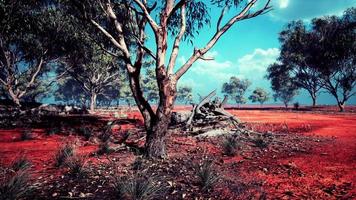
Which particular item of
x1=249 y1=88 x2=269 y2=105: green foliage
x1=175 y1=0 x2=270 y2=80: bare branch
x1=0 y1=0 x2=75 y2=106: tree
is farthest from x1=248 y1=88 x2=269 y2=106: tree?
x1=175 y1=0 x2=270 y2=80: bare branch

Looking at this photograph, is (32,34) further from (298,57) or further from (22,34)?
(298,57)

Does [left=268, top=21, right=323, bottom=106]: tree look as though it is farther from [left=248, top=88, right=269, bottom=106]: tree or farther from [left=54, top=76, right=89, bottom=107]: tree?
[left=54, top=76, right=89, bottom=107]: tree

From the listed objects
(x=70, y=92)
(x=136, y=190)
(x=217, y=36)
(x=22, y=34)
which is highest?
(x=22, y=34)

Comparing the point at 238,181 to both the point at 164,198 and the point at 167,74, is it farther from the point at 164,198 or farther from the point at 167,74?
the point at 167,74

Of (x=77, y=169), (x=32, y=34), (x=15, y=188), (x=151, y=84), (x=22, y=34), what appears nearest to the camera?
(x=15, y=188)

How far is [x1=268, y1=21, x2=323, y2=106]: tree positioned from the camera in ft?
137

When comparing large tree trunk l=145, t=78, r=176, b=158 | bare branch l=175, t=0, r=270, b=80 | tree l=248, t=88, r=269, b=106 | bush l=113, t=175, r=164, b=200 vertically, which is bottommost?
bush l=113, t=175, r=164, b=200

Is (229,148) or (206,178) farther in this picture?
(229,148)

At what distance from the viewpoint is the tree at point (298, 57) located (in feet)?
137

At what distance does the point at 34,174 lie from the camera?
6.36m

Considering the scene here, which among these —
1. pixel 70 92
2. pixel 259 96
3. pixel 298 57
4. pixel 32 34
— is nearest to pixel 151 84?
pixel 70 92

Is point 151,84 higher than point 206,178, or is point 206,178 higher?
point 151,84

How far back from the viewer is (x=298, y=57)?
142ft

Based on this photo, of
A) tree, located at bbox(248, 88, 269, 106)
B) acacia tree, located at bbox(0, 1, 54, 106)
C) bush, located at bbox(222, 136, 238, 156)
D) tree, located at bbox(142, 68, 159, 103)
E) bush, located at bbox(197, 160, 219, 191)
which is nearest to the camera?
bush, located at bbox(197, 160, 219, 191)
